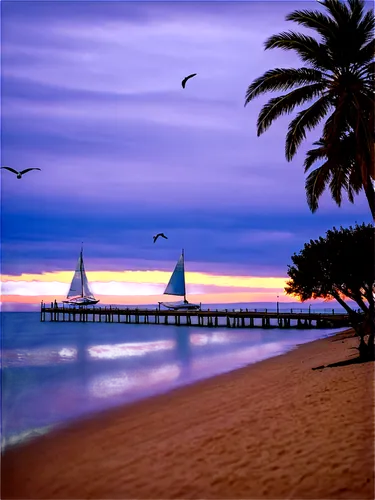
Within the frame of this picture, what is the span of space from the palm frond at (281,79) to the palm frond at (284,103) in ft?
0.67

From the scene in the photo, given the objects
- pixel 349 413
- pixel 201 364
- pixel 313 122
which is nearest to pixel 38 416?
pixel 349 413

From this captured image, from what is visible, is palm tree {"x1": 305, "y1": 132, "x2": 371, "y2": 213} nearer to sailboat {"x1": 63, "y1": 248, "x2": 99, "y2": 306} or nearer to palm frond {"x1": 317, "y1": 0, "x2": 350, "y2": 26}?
palm frond {"x1": 317, "y1": 0, "x2": 350, "y2": 26}

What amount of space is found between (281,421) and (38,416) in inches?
327

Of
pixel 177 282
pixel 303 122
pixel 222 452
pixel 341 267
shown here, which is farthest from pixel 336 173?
pixel 177 282

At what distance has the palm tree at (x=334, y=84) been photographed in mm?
12188

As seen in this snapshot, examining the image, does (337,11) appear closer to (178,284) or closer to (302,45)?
(302,45)

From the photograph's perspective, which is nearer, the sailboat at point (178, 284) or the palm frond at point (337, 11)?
the palm frond at point (337, 11)

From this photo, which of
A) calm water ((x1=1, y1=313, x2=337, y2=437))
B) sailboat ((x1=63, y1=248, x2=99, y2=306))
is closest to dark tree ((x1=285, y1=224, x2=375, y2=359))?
calm water ((x1=1, y1=313, x2=337, y2=437))

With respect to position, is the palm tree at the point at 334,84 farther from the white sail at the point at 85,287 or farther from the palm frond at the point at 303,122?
the white sail at the point at 85,287

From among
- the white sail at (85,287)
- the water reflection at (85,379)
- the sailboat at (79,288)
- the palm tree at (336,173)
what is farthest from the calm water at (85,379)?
the white sail at (85,287)

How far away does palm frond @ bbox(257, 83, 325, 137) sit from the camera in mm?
13203

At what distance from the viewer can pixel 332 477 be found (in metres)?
6.05

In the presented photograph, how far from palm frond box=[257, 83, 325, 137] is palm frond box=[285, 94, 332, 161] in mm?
292

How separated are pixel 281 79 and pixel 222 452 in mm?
9719
